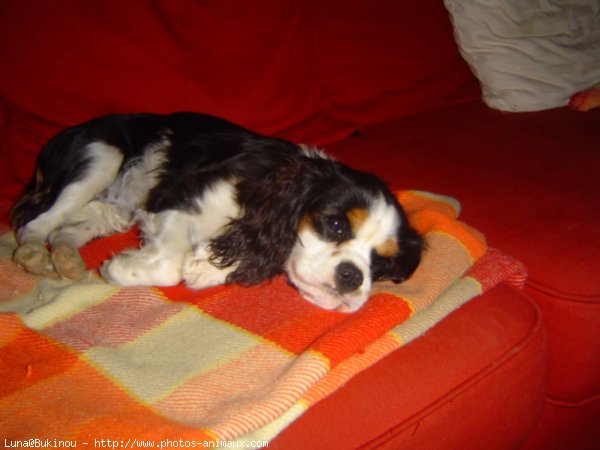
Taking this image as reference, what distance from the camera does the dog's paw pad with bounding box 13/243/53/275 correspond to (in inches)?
64.0

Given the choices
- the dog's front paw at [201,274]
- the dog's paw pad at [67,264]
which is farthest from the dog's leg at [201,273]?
the dog's paw pad at [67,264]

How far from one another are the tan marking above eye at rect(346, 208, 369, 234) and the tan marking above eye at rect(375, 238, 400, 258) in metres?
0.11

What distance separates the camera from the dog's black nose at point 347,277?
147 cm

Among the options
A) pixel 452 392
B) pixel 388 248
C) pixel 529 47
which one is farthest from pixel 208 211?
pixel 529 47

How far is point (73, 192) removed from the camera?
1.99 meters

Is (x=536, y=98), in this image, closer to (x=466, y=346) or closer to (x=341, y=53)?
(x=341, y=53)

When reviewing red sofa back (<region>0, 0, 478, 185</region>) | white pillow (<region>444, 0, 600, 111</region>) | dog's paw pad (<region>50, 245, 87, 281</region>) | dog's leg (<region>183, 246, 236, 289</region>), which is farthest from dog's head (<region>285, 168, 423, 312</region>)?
white pillow (<region>444, 0, 600, 111</region>)

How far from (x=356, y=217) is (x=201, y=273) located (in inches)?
21.5

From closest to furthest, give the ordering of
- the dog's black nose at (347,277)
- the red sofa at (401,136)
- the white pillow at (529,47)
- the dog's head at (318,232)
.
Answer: the red sofa at (401,136) → the dog's black nose at (347,277) → the dog's head at (318,232) → the white pillow at (529,47)

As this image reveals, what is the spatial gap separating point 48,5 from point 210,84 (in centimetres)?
73

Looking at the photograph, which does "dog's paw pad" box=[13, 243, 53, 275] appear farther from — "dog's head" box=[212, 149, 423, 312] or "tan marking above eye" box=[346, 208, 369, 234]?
"tan marking above eye" box=[346, 208, 369, 234]

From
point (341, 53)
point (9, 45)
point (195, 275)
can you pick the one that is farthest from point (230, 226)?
point (341, 53)

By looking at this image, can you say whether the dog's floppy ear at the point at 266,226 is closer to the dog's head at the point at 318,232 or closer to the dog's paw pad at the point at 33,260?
the dog's head at the point at 318,232

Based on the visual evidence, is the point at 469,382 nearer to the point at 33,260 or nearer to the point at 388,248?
the point at 388,248
